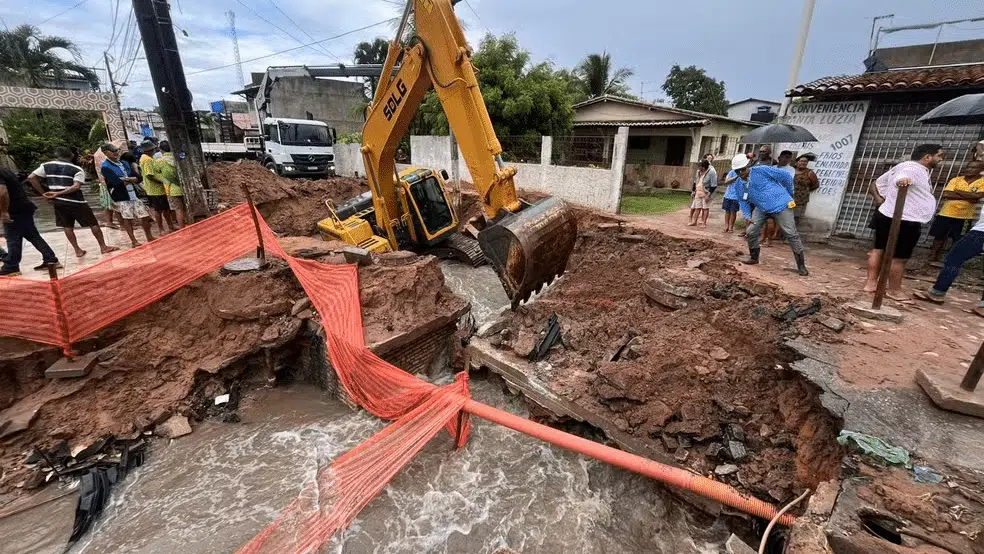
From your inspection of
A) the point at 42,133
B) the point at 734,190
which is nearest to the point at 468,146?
the point at 734,190

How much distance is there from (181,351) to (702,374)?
5534mm

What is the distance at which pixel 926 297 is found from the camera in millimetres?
4523

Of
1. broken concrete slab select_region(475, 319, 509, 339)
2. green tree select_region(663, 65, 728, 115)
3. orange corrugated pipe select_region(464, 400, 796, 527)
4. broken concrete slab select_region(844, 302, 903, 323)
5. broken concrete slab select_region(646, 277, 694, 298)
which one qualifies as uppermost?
green tree select_region(663, 65, 728, 115)

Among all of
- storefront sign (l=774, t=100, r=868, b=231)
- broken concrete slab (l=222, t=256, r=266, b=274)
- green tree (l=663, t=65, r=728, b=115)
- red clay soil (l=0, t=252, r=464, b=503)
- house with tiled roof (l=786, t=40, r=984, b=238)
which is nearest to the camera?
red clay soil (l=0, t=252, r=464, b=503)

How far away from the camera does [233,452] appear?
3830mm

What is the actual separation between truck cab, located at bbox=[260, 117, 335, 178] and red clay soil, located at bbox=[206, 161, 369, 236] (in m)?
2.48

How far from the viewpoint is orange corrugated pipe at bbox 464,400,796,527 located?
2279 mm

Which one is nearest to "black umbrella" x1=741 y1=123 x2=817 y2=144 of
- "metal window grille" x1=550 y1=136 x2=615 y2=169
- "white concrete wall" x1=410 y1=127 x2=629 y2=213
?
"white concrete wall" x1=410 y1=127 x2=629 y2=213

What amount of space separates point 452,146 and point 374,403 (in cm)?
1116

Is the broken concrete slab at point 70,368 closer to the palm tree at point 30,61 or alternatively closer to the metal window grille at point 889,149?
the metal window grille at point 889,149

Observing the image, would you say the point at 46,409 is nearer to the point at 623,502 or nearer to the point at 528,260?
the point at 528,260

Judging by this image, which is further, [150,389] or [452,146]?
[452,146]

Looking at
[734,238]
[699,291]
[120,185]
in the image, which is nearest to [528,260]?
[699,291]

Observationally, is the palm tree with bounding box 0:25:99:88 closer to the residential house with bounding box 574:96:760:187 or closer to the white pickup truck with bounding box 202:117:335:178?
the white pickup truck with bounding box 202:117:335:178
